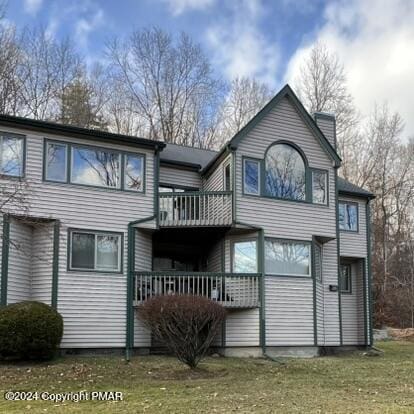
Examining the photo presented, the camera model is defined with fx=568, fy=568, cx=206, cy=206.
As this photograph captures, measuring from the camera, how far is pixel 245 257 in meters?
17.4

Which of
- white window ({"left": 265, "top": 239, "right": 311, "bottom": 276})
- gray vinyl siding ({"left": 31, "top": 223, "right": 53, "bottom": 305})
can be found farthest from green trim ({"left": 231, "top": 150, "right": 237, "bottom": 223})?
gray vinyl siding ({"left": 31, "top": 223, "right": 53, "bottom": 305})

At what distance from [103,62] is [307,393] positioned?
31047mm

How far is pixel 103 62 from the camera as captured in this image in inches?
1451

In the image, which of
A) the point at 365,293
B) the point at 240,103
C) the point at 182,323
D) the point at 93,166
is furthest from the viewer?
the point at 240,103

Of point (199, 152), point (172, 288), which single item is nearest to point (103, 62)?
point (199, 152)

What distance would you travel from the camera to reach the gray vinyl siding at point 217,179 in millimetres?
18000

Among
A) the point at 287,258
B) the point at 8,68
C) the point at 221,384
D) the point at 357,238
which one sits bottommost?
the point at 221,384

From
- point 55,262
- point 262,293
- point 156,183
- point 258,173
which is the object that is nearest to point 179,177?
point 156,183

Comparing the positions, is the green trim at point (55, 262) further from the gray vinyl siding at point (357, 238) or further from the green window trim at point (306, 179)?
the gray vinyl siding at point (357, 238)

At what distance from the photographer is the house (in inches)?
610

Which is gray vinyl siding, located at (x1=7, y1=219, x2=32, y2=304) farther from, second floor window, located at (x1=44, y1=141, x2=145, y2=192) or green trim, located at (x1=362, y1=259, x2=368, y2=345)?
green trim, located at (x1=362, y1=259, x2=368, y2=345)

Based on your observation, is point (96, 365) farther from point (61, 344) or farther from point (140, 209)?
point (140, 209)

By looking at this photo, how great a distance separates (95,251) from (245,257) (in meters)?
4.55

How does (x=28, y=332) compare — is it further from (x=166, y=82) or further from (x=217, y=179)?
(x=166, y=82)
